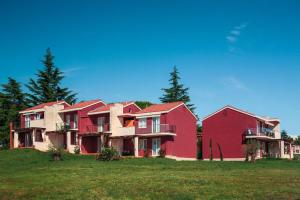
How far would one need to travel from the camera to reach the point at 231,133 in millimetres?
69000

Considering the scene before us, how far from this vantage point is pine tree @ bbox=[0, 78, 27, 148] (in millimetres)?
82500

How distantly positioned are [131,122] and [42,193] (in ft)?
148

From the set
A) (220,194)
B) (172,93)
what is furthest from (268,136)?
(220,194)

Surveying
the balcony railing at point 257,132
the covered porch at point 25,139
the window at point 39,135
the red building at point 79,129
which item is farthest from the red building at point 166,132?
the covered porch at point 25,139

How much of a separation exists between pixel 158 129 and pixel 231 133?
41.3 feet

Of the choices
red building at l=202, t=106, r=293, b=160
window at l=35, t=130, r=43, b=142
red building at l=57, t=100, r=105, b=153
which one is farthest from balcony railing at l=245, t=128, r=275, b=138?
window at l=35, t=130, r=43, b=142

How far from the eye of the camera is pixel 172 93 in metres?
93.9

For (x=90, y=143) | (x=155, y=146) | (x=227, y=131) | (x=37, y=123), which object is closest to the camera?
(x=155, y=146)

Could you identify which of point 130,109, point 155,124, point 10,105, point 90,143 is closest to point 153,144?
point 155,124

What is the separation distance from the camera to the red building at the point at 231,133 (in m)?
67.9

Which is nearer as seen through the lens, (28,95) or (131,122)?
(131,122)

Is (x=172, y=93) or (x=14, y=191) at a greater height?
(x=172, y=93)

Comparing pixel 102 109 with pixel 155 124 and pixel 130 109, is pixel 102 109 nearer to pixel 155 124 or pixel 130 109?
pixel 130 109

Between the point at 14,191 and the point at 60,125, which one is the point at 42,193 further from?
the point at 60,125
